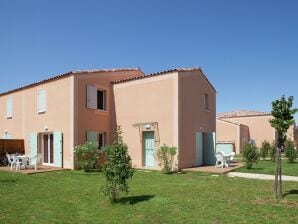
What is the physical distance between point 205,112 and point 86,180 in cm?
999

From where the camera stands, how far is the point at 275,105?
10.9 m

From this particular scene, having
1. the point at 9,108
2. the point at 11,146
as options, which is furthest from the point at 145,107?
the point at 9,108

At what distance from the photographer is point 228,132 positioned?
40281mm

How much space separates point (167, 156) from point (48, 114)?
28.1 feet

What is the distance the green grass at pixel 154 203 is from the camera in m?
8.14

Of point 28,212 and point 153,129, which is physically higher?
point 153,129

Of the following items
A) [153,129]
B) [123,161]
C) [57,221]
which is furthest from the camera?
[153,129]

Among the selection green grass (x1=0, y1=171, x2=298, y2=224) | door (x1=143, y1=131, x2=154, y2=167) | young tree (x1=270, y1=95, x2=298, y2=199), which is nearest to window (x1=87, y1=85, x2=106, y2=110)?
door (x1=143, y1=131, x2=154, y2=167)

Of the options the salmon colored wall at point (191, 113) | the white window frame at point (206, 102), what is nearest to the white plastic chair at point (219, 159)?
the salmon colored wall at point (191, 113)

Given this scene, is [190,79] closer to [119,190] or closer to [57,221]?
[119,190]

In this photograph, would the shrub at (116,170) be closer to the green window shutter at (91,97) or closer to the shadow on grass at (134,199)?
the shadow on grass at (134,199)

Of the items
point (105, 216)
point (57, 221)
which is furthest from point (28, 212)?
point (105, 216)

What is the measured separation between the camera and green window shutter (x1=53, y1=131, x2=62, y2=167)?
20552 mm

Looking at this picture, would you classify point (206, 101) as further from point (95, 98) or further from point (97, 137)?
point (97, 137)
